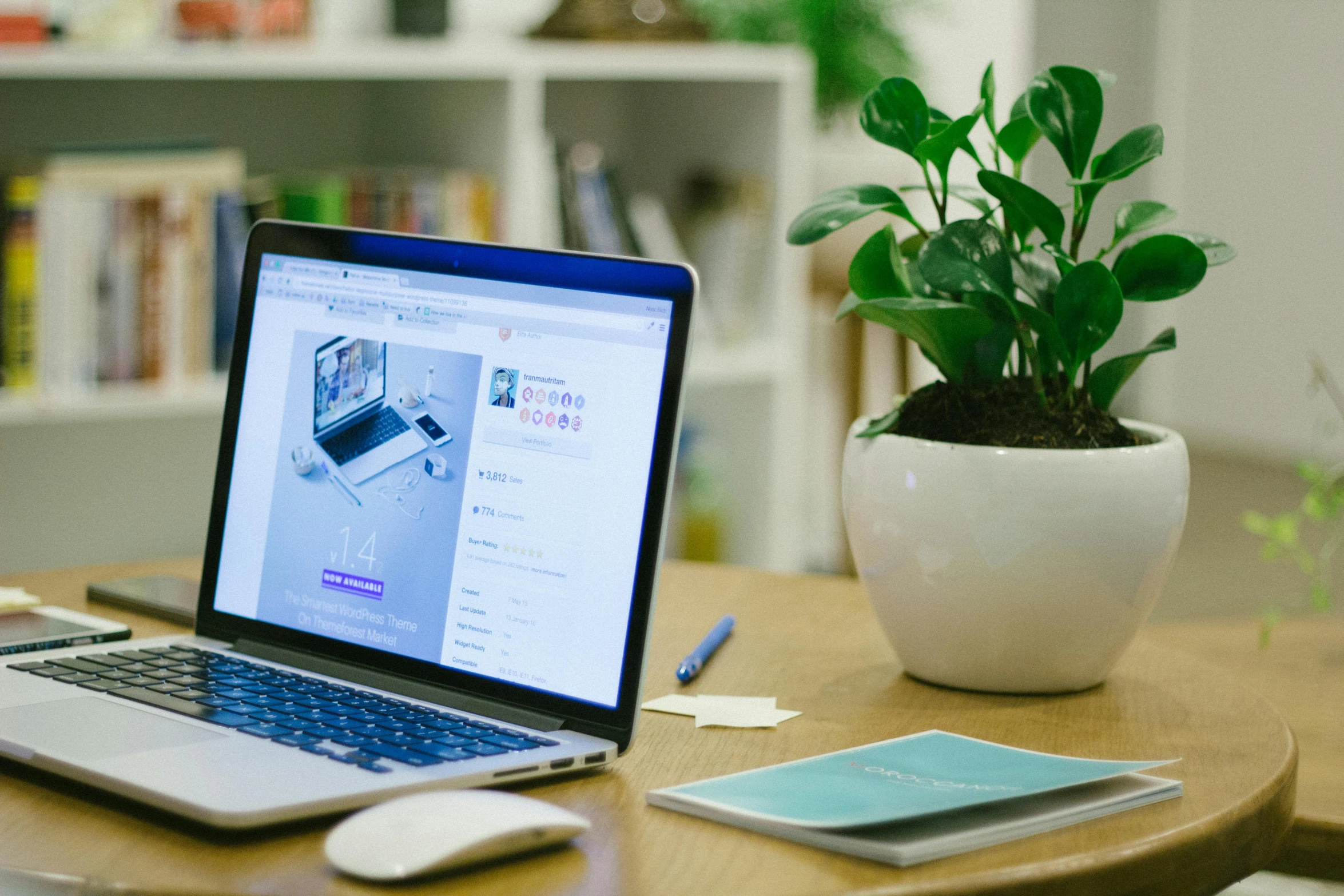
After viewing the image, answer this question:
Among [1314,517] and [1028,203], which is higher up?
[1028,203]

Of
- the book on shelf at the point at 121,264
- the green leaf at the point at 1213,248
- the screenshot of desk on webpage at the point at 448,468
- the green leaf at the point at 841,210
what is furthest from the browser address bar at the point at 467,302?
the book on shelf at the point at 121,264

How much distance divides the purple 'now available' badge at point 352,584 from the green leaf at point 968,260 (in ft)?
1.22

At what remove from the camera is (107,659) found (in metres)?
0.92

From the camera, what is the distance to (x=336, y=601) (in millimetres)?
896

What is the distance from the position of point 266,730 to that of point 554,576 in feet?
0.55

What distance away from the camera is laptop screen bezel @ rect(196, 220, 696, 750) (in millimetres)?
777

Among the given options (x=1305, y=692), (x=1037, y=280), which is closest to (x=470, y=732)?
(x=1037, y=280)

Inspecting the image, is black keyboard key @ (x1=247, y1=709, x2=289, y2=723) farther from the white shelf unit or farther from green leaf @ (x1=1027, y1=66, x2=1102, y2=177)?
the white shelf unit

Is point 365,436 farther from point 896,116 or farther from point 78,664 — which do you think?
point 896,116

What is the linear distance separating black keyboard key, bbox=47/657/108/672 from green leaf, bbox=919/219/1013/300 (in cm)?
55

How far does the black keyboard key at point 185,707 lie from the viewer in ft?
2.58

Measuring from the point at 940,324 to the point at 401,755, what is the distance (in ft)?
1.35

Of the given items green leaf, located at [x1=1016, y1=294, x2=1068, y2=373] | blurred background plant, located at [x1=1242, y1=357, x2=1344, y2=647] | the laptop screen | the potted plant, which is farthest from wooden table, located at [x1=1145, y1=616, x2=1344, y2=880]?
the laptop screen

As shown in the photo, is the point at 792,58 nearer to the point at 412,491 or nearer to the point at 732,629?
the point at 732,629
